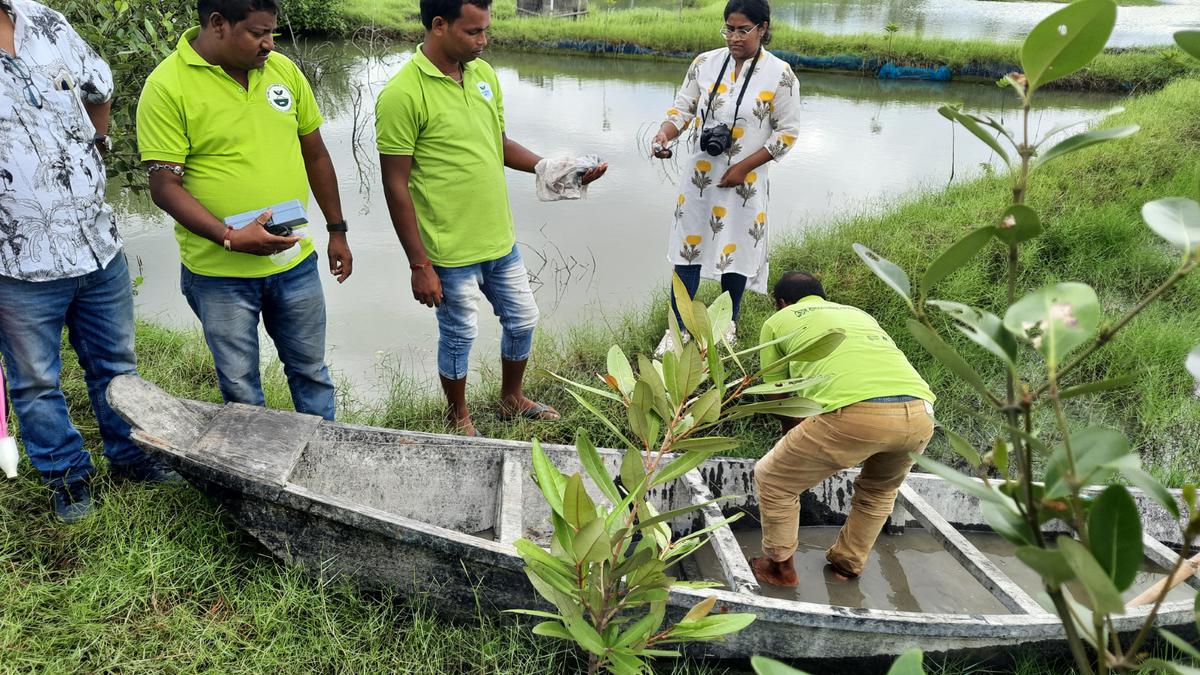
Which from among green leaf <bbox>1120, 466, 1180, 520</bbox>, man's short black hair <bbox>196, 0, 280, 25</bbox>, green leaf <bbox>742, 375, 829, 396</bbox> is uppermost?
man's short black hair <bbox>196, 0, 280, 25</bbox>

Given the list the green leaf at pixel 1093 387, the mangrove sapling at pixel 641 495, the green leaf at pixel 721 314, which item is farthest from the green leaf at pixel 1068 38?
the green leaf at pixel 721 314

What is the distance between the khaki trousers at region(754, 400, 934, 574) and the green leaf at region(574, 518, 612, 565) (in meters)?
1.10

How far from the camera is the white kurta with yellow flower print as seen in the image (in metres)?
3.03

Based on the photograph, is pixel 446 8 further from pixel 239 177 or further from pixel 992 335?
pixel 992 335

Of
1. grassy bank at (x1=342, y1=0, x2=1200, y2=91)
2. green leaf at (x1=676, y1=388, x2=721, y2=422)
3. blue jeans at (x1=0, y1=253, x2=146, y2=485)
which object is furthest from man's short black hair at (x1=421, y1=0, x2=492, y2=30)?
grassy bank at (x1=342, y1=0, x2=1200, y2=91)

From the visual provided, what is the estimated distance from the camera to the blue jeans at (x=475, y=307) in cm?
269

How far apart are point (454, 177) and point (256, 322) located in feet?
2.45

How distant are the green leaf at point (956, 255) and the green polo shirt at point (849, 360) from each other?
1.33 metres

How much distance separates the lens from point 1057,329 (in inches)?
22.3

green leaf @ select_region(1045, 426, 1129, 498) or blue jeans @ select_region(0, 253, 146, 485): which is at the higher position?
green leaf @ select_region(1045, 426, 1129, 498)

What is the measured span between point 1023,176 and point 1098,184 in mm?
6064

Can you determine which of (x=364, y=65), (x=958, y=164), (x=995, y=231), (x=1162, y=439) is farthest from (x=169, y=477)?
(x=364, y=65)

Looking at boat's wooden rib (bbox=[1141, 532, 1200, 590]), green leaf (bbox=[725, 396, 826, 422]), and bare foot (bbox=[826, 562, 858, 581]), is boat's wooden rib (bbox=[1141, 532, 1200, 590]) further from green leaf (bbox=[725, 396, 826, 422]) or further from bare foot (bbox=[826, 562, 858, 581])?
green leaf (bbox=[725, 396, 826, 422])

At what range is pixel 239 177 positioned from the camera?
7.20ft
